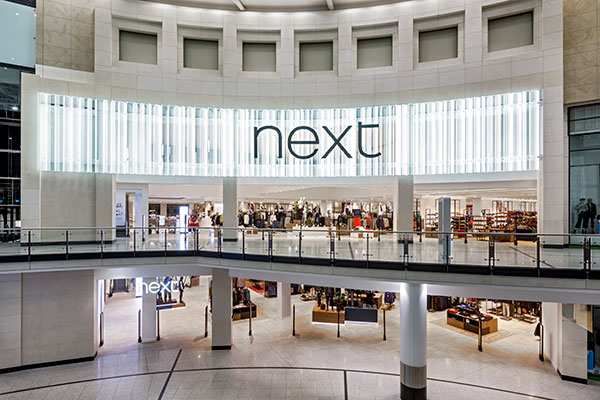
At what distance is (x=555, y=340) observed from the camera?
10.1m

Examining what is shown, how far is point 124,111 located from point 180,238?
4.91m

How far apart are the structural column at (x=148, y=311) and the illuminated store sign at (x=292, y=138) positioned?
3899mm

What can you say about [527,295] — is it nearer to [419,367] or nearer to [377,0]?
[419,367]

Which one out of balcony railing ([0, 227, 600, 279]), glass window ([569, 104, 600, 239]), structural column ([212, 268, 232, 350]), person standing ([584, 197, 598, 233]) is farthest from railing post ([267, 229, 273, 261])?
person standing ([584, 197, 598, 233])

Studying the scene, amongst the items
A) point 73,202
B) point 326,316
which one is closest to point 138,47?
point 73,202

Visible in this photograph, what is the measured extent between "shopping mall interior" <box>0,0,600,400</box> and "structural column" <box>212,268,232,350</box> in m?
0.07

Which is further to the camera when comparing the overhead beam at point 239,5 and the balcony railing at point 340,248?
the overhead beam at point 239,5

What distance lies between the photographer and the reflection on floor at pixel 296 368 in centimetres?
893

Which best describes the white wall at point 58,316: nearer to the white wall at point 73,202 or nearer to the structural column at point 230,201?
the white wall at point 73,202

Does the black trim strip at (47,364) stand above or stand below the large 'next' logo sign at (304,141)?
below

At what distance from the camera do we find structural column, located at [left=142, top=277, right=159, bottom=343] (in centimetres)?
1231

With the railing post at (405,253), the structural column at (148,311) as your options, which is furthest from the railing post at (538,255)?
the structural column at (148,311)

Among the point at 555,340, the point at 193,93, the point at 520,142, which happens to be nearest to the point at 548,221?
the point at 520,142

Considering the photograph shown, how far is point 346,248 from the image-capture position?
8.62 metres
